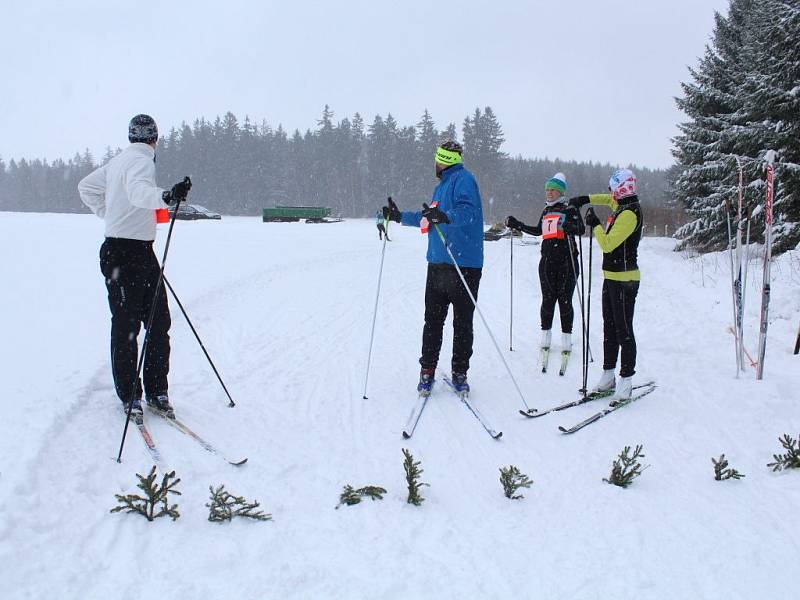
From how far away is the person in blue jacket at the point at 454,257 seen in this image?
5.10 m

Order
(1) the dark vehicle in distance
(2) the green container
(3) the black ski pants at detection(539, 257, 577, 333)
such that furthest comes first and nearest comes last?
1. (2) the green container
2. (1) the dark vehicle in distance
3. (3) the black ski pants at detection(539, 257, 577, 333)

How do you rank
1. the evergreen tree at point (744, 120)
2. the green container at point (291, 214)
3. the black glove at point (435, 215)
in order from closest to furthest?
the black glove at point (435, 215), the evergreen tree at point (744, 120), the green container at point (291, 214)

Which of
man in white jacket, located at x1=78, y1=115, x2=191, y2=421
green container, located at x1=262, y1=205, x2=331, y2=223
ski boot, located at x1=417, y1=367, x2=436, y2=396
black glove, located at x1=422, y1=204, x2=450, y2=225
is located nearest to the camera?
man in white jacket, located at x1=78, y1=115, x2=191, y2=421

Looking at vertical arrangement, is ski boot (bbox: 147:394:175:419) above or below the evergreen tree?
below

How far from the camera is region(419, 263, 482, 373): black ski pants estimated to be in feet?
17.0

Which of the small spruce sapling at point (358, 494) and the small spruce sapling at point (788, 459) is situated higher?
the small spruce sapling at point (788, 459)

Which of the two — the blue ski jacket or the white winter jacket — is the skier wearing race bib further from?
the white winter jacket

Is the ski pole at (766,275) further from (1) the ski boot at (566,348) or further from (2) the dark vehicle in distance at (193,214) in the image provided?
(2) the dark vehicle in distance at (193,214)

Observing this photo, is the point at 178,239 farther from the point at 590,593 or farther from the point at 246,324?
the point at 590,593

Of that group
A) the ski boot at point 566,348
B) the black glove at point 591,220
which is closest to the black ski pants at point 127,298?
the black glove at point 591,220

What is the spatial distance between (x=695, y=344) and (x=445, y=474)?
17.0ft

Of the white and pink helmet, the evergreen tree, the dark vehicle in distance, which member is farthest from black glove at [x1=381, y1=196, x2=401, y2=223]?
the dark vehicle in distance

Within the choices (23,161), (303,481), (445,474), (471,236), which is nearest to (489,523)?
(445,474)

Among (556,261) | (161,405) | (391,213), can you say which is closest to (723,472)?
(556,261)
